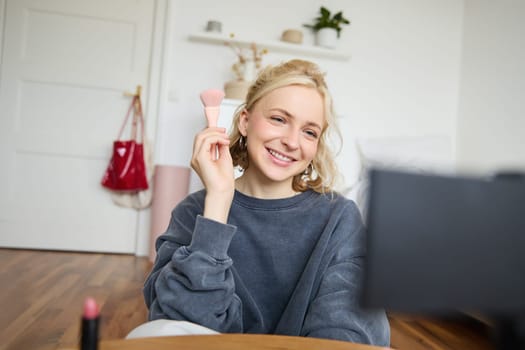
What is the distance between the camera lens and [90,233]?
320cm

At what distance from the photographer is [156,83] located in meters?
3.19

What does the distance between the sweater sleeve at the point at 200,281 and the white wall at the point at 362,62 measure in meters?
2.50

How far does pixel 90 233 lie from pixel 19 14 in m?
1.57

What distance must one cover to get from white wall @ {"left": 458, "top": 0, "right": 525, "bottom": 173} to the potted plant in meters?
0.97

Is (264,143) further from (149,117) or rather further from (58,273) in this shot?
(149,117)

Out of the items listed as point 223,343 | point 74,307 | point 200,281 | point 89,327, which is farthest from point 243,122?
point 74,307

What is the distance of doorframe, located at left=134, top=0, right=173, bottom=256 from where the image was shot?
3164mm

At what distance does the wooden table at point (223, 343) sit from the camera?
54 centimetres

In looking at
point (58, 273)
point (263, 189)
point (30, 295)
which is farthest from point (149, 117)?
point (263, 189)

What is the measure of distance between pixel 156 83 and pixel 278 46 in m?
0.90

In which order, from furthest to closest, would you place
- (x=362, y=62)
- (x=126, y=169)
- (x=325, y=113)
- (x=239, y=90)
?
(x=362, y=62) → (x=126, y=169) → (x=239, y=90) → (x=325, y=113)

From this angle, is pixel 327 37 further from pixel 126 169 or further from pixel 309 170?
pixel 309 170

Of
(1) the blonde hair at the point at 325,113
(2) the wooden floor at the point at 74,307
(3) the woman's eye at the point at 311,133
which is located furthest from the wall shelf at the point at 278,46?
(3) the woman's eye at the point at 311,133

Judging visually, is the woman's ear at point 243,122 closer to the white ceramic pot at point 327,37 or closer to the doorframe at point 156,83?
the doorframe at point 156,83
